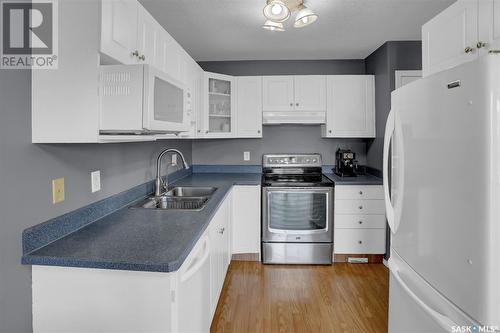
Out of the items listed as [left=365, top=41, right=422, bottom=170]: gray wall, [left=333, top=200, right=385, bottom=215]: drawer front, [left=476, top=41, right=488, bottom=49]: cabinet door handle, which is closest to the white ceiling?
[left=365, top=41, right=422, bottom=170]: gray wall

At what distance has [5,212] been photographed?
1.10 metres

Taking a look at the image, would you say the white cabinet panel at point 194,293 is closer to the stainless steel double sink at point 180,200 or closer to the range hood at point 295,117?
the stainless steel double sink at point 180,200

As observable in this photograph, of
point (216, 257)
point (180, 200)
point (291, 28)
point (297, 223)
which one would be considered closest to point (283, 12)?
point (291, 28)

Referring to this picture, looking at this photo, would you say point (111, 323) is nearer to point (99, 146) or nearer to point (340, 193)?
point (99, 146)

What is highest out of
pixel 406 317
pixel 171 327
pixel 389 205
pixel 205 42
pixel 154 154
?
pixel 205 42

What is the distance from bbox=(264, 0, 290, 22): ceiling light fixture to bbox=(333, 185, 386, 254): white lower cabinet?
1.82m

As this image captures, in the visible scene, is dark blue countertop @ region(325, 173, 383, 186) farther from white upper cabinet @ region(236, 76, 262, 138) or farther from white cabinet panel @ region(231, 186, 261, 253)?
white upper cabinet @ region(236, 76, 262, 138)

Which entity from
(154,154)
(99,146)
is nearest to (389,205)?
(99,146)

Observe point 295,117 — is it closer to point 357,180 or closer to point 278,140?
point 278,140

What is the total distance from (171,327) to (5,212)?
2.47 feet

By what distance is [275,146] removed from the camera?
3.82 meters

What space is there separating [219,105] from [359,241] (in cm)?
216

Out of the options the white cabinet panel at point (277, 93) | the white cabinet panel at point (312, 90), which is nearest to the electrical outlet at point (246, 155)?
the white cabinet panel at point (277, 93)

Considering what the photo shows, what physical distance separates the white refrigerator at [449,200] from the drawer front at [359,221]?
1.55 meters
